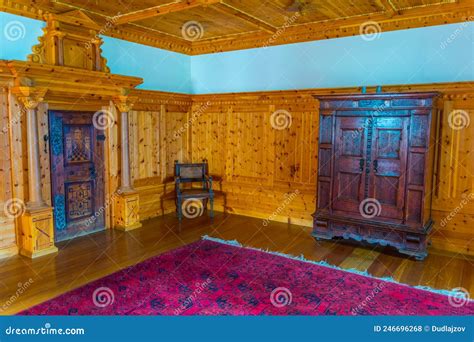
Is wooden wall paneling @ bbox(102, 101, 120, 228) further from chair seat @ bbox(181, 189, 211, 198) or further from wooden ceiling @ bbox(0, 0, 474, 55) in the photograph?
wooden ceiling @ bbox(0, 0, 474, 55)

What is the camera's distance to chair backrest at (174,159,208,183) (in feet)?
20.3

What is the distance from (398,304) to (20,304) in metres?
3.29

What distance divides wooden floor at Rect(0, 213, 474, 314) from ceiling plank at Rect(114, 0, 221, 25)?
294 centimetres

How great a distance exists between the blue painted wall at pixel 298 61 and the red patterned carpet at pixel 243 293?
2.70 m

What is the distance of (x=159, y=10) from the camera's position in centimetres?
464

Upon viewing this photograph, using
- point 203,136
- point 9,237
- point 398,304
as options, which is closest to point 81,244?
point 9,237

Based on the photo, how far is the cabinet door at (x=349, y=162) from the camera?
4469 mm

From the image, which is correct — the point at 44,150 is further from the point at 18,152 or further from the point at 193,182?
the point at 193,182

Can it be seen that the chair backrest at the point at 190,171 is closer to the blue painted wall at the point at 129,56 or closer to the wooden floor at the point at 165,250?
the wooden floor at the point at 165,250

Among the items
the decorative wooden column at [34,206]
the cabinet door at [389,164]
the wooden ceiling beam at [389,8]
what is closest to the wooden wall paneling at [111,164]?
the decorative wooden column at [34,206]

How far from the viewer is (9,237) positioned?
4.28 metres

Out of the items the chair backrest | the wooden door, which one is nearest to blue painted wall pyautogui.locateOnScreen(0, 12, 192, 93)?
the wooden door

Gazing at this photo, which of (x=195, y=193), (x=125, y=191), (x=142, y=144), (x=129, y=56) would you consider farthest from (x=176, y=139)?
(x=129, y=56)

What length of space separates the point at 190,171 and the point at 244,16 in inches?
105
